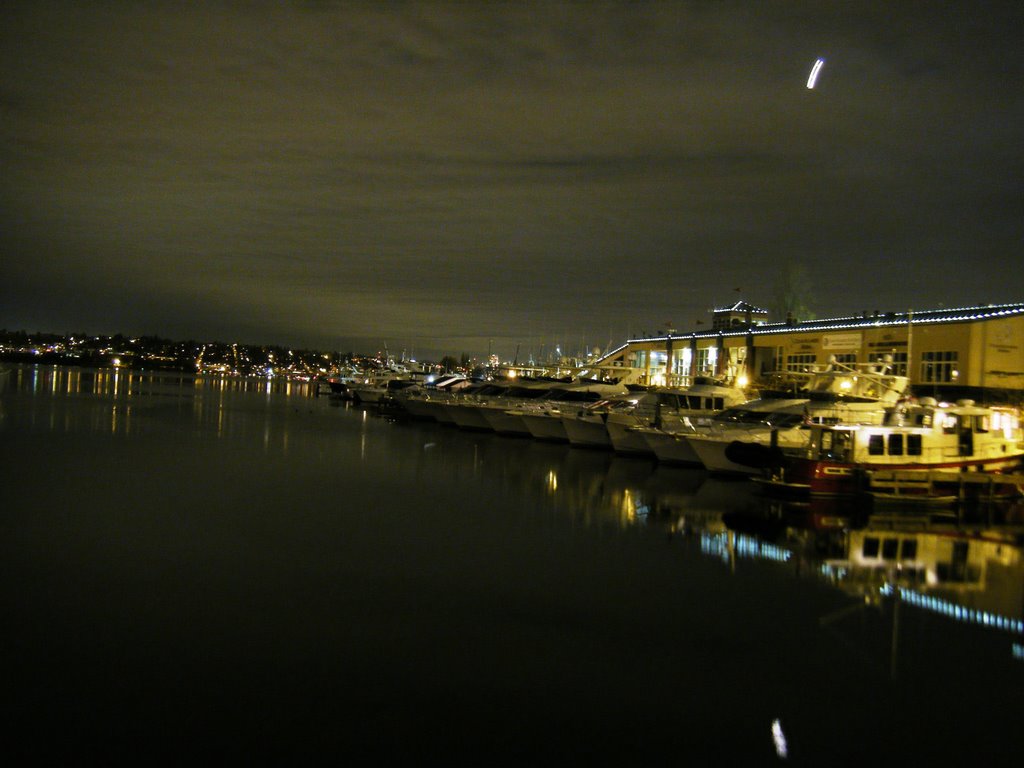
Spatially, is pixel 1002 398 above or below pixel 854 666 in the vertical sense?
above

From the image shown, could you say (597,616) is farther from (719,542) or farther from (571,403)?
(571,403)

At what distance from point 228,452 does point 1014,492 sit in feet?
110

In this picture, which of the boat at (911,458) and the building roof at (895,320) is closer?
the boat at (911,458)

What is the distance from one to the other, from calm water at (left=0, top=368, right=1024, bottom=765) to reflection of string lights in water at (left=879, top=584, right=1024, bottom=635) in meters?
0.07

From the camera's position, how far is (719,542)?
21500 millimetres

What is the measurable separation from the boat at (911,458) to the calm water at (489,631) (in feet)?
7.62

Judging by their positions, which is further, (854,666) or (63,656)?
(854,666)

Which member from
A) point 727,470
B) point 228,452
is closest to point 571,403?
point 727,470

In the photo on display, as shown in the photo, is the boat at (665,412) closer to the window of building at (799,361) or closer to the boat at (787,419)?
the boat at (787,419)

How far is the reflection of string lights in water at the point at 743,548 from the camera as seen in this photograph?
65.7ft

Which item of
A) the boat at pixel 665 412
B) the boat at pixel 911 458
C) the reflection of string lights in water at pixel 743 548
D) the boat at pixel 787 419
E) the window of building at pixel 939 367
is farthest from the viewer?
the window of building at pixel 939 367

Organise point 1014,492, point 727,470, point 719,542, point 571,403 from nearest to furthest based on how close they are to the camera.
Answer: point 719,542 → point 1014,492 → point 727,470 → point 571,403

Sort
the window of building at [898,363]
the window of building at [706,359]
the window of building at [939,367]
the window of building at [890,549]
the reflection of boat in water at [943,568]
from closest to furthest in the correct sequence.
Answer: the reflection of boat in water at [943,568], the window of building at [890,549], the window of building at [939,367], the window of building at [898,363], the window of building at [706,359]

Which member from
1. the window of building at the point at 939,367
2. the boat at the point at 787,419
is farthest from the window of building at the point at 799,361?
the boat at the point at 787,419
